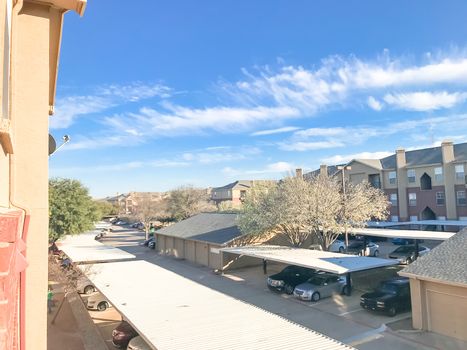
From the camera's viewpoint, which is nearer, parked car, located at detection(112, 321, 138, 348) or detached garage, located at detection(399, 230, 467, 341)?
detached garage, located at detection(399, 230, 467, 341)

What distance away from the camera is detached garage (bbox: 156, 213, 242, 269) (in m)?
32.6

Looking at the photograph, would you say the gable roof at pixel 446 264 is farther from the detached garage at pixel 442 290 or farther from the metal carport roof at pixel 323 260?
the metal carport roof at pixel 323 260

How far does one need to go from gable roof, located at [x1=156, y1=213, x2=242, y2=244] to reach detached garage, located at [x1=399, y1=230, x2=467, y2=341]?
17095 mm

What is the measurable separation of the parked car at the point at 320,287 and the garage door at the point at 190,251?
15.9 m

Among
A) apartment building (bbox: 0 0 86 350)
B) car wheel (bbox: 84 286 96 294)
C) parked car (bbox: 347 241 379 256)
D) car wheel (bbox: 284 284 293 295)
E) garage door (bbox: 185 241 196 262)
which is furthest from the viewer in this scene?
garage door (bbox: 185 241 196 262)

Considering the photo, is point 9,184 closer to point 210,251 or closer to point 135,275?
point 135,275

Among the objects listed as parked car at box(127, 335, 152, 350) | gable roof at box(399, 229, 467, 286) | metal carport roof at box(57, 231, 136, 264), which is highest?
gable roof at box(399, 229, 467, 286)

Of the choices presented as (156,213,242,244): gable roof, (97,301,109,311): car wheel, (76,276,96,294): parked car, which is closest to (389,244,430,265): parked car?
(156,213,242,244): gable roof

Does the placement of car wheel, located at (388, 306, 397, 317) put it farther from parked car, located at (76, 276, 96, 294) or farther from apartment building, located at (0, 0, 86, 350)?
parked car, located at (76, 276, 96, 294)

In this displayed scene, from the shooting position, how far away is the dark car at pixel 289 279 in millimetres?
23766

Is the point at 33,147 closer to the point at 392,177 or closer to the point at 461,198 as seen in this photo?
the point at 461,198

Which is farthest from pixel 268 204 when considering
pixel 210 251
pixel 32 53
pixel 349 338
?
pixel 32 53

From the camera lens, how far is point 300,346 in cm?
918

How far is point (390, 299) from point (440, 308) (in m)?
3.10
